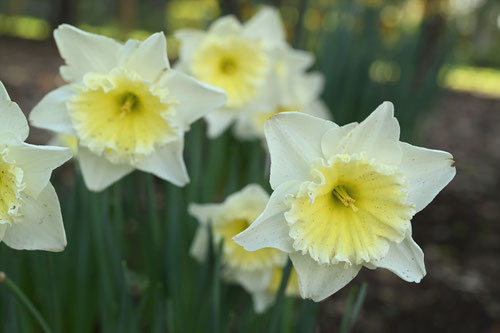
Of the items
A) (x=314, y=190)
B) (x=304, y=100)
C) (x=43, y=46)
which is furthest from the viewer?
(x=43, y=46)

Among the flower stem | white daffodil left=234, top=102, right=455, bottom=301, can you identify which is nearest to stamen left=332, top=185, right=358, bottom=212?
white daffodil left=234, top=102, right=455, bottom=301

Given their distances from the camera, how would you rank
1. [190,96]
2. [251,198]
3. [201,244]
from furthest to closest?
→ [201,244]
[251,198]
[190,96]

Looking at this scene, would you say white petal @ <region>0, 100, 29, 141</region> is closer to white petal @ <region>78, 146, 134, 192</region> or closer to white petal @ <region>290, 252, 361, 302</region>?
white petal @ <region>78, 146, 134, 192</region>

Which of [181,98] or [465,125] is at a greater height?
[181,98]

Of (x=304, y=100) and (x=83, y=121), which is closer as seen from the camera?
(x=83, y=121)

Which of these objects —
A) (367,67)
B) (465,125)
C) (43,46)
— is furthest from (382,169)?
(43,46)

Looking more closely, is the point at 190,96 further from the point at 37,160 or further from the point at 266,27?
the point at 266,27

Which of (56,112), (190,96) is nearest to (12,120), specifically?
(56,112)

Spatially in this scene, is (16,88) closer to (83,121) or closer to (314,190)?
(83,121)
